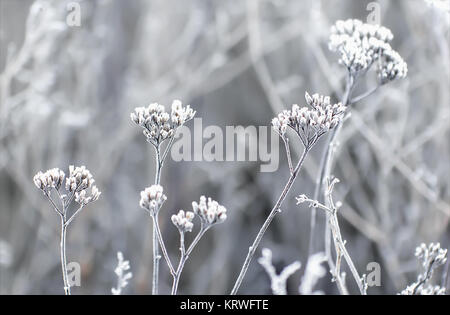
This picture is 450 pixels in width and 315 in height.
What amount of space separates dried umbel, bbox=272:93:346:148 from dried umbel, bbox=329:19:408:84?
201 mm

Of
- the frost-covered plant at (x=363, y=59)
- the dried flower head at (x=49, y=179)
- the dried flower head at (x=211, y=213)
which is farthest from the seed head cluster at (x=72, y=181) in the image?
the frost-covered plant at (x=363, y=59)

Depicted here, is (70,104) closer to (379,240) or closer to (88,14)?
(88,14)

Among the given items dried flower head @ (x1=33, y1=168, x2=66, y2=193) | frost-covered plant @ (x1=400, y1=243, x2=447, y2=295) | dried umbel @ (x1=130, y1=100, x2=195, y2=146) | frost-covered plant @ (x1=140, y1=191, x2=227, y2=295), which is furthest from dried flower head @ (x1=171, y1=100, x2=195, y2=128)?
frost-covered plant @ (x1=400, y1=243, x2=447, y2=295)

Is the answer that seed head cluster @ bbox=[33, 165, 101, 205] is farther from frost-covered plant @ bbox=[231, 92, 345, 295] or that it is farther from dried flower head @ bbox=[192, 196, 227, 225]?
frost-covered plant @ bbox=[231, 92, 345, 295]

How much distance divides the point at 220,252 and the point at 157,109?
171 centimetres

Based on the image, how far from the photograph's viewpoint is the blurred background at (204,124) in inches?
94.2

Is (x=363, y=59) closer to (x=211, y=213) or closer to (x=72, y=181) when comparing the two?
(x=211, y=213)

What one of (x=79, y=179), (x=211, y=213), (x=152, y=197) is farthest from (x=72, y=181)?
(x=211, y=213)

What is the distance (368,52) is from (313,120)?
327mm

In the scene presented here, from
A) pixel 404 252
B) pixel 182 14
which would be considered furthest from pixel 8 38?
pixel 404 252

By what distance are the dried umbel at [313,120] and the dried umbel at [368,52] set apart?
7.9 inches

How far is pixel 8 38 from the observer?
3074 mm

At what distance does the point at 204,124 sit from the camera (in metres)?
3.16

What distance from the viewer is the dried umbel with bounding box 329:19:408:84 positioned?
127 cm
